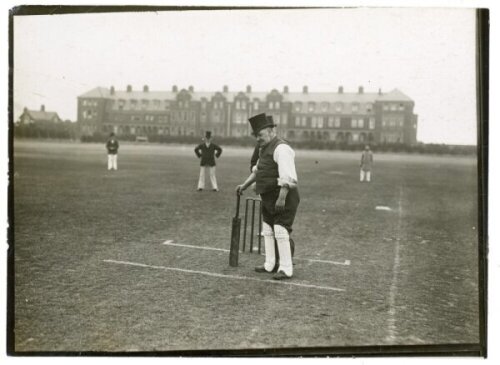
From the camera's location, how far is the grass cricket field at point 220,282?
4250mm

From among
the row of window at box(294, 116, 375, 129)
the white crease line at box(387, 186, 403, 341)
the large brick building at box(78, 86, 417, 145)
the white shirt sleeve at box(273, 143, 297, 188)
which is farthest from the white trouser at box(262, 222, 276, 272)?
the row of window at box(294, 116, 375, 129)

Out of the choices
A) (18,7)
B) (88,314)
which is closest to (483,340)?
(88,314)

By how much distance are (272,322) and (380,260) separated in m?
3.11

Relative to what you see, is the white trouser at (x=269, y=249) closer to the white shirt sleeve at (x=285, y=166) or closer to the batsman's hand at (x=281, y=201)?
the batsman's hand at (x=281, y=201)

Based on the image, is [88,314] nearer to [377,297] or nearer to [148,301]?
[148,301]

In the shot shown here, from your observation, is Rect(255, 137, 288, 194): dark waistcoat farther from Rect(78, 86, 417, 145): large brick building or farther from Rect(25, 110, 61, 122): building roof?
Rect(78, 86, 417, 145): large brick building

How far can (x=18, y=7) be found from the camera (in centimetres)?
542

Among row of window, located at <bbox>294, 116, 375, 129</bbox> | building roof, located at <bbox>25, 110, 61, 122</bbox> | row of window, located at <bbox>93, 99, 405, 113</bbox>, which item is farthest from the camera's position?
row of window, located at <bbox>294, 116, 375, 129</bbox>

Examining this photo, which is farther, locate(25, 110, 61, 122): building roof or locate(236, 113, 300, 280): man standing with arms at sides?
locate(25, 110, 61, 122): building roof

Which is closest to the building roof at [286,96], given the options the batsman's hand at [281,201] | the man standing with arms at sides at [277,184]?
the man standing with arms at sides at [277,184]

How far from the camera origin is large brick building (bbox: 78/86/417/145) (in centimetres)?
6794

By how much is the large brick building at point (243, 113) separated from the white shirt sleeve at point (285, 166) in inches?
2445

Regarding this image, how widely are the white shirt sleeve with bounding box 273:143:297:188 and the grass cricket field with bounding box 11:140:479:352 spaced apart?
120 cm

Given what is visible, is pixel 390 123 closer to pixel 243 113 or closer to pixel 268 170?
pixel 243 113
